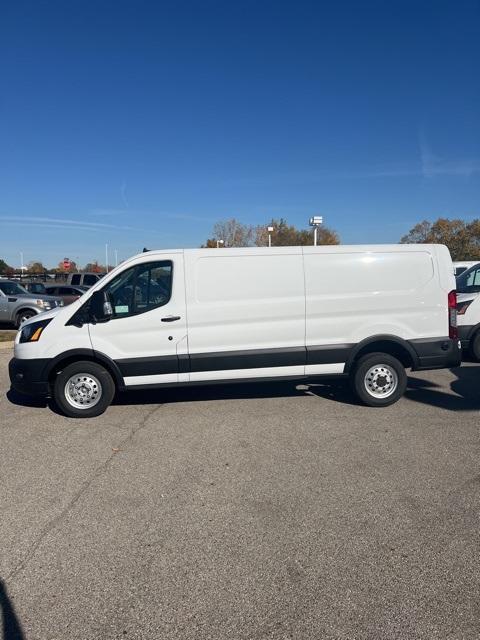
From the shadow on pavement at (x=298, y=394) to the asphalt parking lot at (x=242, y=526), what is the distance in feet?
1.98

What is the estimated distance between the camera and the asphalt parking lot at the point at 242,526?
8.02ft

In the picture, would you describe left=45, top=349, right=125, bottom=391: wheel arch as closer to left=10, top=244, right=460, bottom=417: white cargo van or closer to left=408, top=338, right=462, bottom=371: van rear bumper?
left=10, top=244, right=460, bottom=417: white cargo van

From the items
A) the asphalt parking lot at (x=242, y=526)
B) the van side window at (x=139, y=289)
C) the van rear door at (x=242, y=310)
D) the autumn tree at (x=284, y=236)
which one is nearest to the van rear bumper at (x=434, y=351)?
the asphalt parking lot at (x=242, y=526)

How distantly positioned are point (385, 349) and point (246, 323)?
2.00 meters

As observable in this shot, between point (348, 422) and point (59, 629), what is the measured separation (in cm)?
390

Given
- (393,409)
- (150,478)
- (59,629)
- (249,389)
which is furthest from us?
(249,389)

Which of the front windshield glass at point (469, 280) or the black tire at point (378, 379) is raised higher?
the front windshield glass at point (469, 280)

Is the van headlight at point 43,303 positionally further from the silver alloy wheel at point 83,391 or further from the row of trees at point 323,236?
the row of trees at point 323,236

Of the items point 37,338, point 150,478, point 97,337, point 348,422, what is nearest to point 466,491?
point 348,422

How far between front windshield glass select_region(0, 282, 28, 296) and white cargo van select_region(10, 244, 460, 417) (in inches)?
415

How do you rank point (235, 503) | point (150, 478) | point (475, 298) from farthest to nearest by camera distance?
point (475, 298) → point (150, 478) → point (235, 503)

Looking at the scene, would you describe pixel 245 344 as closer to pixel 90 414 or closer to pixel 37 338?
→ pixel 90 414

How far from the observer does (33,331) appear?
5746 millimetres

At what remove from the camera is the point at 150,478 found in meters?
4.10
